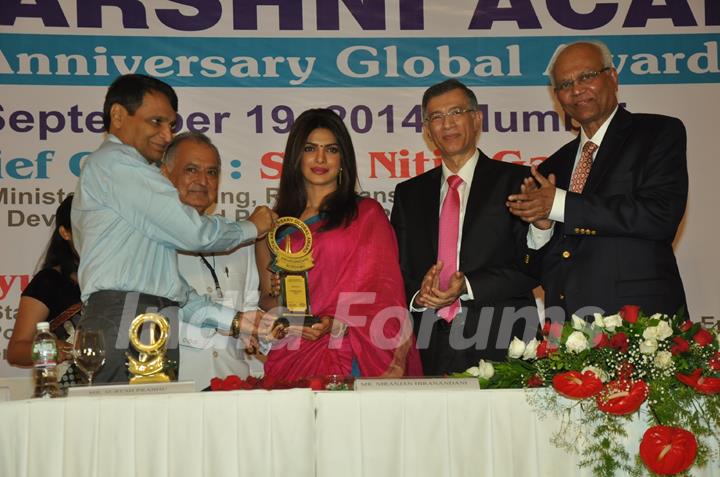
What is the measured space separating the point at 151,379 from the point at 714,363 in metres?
1.66

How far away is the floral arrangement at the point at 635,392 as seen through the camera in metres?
2.55

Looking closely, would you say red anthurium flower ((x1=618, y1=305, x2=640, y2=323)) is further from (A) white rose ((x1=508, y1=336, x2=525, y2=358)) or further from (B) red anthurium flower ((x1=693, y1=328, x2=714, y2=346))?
(A) white rose ((x1=508, y1=336, x2=525, y2=358))

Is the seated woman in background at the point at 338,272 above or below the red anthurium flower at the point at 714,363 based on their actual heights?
above

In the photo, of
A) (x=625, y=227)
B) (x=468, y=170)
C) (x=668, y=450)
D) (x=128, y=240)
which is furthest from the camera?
(x=468, y=170)

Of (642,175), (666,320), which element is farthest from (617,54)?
(666,320)

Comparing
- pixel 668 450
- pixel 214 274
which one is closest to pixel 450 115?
pixel 214 274

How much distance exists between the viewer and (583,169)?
380 centimetres

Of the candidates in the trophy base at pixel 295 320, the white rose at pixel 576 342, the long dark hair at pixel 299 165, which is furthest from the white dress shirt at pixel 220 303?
the white rose at pixel 576 342

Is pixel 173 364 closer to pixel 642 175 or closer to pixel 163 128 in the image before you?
pixel 163 128

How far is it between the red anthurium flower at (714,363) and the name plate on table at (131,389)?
1.47 meters

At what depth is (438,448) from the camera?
261cm

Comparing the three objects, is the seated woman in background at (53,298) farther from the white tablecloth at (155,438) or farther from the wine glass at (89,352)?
the white tablecloth at (155,438)

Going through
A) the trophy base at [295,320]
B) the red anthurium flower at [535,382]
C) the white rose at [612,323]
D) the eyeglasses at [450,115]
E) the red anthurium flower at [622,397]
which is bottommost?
the red anthurium flower at [622,397]

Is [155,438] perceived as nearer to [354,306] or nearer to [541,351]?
[541,351]
